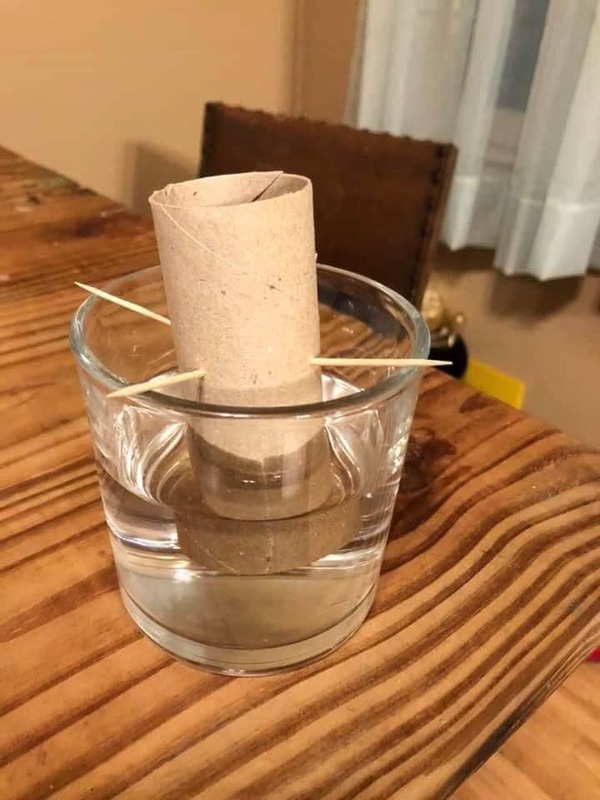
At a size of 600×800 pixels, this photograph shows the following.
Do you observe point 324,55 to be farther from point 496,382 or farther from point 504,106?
point 496,382

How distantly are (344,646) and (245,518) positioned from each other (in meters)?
0.07

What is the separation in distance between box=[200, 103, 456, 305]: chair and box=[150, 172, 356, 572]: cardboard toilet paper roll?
53 cm

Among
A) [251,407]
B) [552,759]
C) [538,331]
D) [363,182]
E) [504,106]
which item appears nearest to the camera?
[251,407]

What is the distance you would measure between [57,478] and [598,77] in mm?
827

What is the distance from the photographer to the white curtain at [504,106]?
3.20 feet

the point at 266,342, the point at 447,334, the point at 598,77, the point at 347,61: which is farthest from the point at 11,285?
the point at 347,61

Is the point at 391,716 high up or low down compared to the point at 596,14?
down

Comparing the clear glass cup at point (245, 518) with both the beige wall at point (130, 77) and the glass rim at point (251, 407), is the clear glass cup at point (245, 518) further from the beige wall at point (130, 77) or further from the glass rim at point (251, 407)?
the beige wall at point (130, 77)

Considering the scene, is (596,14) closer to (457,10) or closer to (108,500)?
(457,10)

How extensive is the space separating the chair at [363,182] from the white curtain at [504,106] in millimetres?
287

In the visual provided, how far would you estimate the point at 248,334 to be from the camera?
0.92 feet

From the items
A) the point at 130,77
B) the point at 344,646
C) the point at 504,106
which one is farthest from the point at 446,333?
the point at 344,646

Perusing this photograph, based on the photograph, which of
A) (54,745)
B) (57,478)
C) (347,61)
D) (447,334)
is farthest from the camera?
(347,61)

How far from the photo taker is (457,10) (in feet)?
3.50
